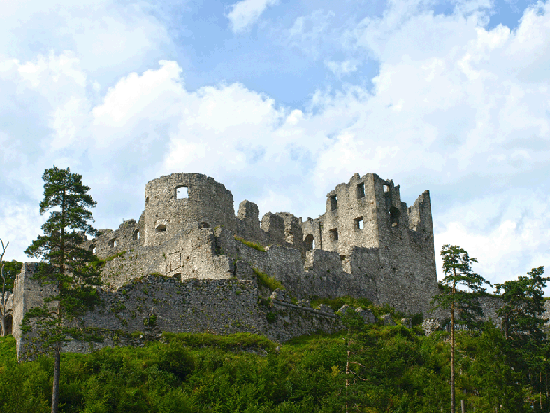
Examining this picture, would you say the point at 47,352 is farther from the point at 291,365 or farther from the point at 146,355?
the point at 291,365

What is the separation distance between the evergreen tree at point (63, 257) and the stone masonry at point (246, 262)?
224 centimetres

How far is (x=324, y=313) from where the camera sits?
1660 inches

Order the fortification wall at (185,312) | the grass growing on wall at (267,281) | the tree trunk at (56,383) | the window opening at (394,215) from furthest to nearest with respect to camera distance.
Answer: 1. the window opening at (394,215)
2. the grass growing on wall at (267,281)
3. the fortification wall at (185,312)
4. the tree trunk at (56,383)

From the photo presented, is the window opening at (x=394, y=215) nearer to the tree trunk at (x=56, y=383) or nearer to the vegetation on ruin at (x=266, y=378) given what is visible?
the vegetation on ruin at (x=266, y=378)

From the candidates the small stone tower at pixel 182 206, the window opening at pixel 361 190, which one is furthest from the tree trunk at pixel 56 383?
the window opening at pixel 361 190

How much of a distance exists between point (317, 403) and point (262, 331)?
277 inches

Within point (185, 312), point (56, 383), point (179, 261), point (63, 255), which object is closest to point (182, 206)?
point (179, 261)

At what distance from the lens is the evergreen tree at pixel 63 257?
30922mm

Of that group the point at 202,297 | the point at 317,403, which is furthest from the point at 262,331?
the point at 317,403

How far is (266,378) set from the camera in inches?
1276

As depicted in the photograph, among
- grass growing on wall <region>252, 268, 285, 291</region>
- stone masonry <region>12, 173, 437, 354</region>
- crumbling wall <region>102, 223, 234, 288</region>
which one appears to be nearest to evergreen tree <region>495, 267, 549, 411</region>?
stone masonry <region>12, 173, 437, 354</region>

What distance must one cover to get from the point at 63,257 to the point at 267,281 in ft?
47.0

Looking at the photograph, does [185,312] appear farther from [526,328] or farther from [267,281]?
[526,328]

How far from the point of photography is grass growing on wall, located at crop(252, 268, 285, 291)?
42.7 m
